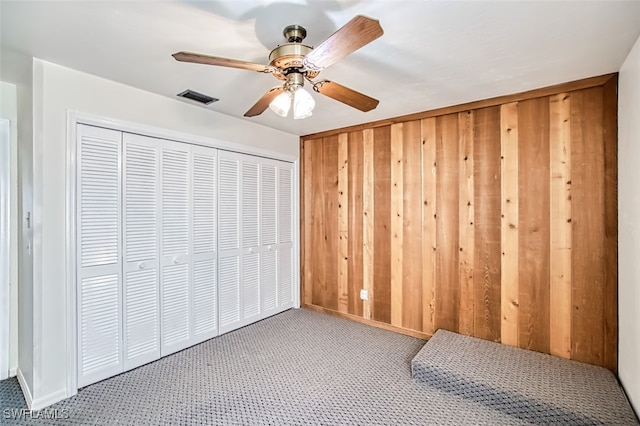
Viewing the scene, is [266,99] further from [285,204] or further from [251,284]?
[251,284]

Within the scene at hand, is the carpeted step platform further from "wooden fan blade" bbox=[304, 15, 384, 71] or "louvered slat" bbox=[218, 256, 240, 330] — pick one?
"wooden fan blade" bbox=[304, 15, 384, 71]

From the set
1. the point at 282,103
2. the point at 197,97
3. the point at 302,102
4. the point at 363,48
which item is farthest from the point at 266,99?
the point at 197,97

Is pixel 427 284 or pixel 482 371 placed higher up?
pixel 427 284

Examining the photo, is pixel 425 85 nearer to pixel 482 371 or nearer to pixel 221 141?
pixel 221 141

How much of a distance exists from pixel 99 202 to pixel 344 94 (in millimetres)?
1960

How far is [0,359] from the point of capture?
7.62 ft

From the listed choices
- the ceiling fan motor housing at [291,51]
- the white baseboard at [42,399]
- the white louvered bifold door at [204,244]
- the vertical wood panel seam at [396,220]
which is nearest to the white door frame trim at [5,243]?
the white baseboard at [42,399]

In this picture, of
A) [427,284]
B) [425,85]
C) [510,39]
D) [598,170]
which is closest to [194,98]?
[425,85]

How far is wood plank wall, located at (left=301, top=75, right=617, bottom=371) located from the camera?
2.27 m

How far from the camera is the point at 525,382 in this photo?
2.04 m

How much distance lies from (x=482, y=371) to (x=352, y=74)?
2321 millimetres

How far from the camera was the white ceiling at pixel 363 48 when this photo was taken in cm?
142

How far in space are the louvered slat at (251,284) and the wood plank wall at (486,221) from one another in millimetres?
871

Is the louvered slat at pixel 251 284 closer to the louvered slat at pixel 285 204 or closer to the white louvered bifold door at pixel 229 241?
the white louvered bifold door at pixel 229 241
